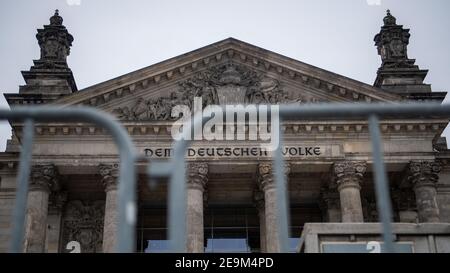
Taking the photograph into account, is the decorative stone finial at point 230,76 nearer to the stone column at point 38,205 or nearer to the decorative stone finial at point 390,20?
the stone column at point 38,205

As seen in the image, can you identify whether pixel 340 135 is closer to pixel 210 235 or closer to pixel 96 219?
pixel 210 235

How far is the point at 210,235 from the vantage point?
3216 cm

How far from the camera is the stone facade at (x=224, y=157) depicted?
28.7 metres

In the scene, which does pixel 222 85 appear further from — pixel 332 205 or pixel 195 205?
pixel 332 205

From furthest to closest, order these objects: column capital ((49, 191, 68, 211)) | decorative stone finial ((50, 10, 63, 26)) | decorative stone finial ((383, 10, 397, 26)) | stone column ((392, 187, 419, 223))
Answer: decorative stone finial ((383, 10, 397, 26))
decorative stone finial ((50, 10, 63, 26))
stone column ((392, 187, 419, 223))
column capital ((49, 191, 68, 211))

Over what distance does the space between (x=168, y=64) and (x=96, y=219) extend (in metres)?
8.12

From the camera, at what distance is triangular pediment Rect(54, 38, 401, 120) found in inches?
1182

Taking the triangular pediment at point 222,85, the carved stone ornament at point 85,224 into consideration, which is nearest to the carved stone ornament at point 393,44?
the triangular pediment at point 222,85

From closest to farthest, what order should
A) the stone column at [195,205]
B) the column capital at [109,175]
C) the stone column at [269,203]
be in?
the stone column at [195,205] < the stone column at [269,203] < the column capital at [109,175]

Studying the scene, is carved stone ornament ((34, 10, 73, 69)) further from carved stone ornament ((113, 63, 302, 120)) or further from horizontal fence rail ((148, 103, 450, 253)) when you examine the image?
horizontal fence rail ((148, 103, 450, 253))

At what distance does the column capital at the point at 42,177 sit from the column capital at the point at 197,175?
5.89 m

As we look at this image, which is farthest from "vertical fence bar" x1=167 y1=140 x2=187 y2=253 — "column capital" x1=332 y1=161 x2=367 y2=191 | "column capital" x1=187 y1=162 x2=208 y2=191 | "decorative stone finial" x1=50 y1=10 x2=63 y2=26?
"decorative stone finial" x1=50 y1=10 x2=63 y2=26
